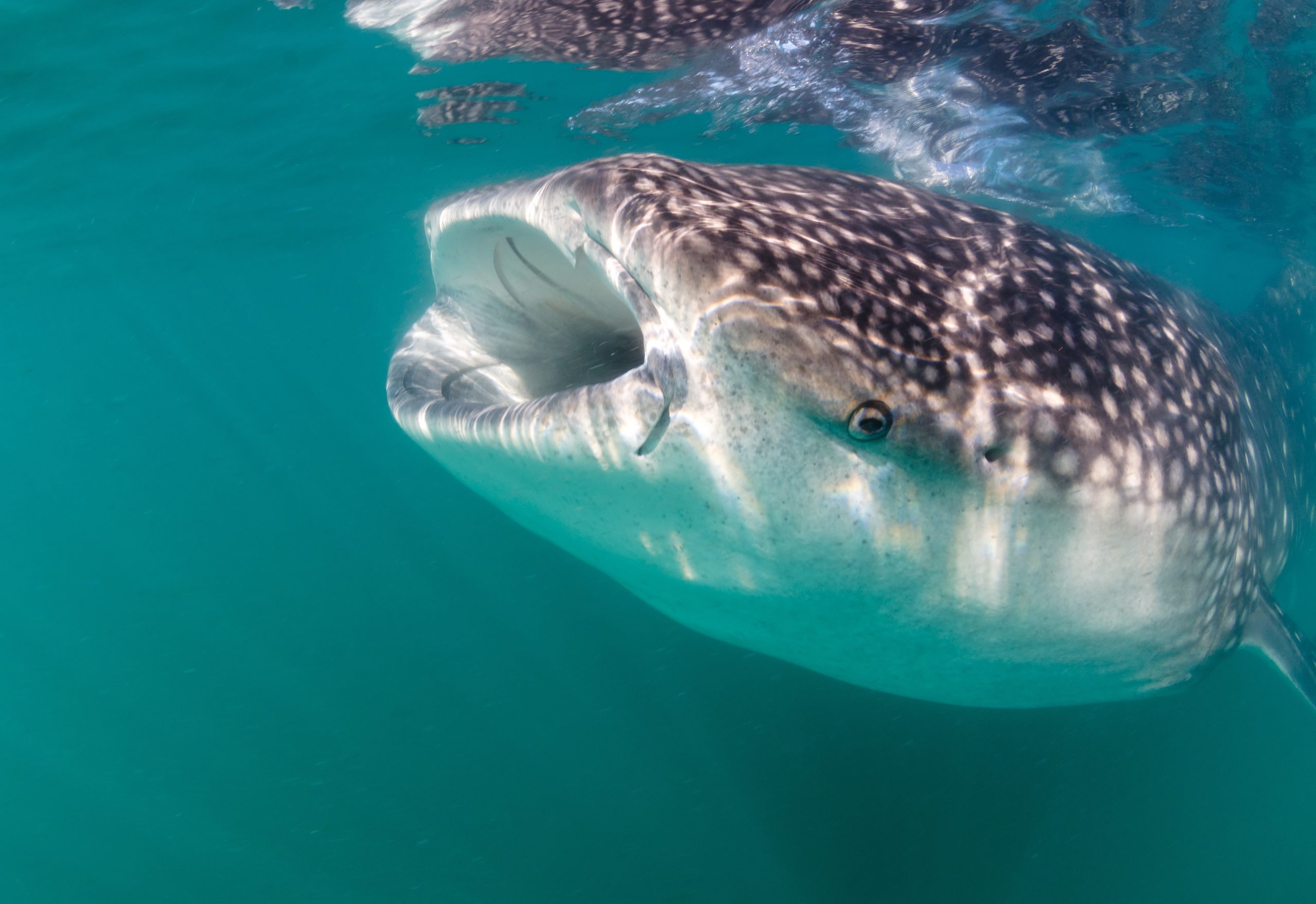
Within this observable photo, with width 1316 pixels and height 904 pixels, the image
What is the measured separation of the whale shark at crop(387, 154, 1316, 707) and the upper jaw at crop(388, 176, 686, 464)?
0.01 m

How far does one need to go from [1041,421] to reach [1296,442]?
15.4ft

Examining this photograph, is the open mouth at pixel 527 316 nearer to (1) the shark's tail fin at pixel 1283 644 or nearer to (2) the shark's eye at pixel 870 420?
(2) the shark's eye at pixel 870 420

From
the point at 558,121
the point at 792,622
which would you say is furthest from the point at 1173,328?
the point at 558,121

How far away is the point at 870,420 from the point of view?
71.6 inches

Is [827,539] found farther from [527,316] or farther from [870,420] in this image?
[527,316]

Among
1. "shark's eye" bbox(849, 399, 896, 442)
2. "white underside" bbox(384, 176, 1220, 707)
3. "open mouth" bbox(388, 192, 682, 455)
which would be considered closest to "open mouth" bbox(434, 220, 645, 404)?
"open mouth" bbox(388, 192, 682, 455)

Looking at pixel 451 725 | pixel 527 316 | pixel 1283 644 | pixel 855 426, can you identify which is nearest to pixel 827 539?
pixel 855 426

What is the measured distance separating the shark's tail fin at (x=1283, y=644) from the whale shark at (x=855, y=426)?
0.39m

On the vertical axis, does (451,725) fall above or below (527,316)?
→ below

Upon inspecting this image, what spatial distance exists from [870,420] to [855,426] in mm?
38

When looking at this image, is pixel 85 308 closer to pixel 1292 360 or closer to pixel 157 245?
pixel 157 245

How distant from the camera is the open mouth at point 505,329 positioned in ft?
7.81

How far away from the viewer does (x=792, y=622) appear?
8.04 feet

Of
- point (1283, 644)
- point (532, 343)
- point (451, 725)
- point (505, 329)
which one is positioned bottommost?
point (451, 725)
